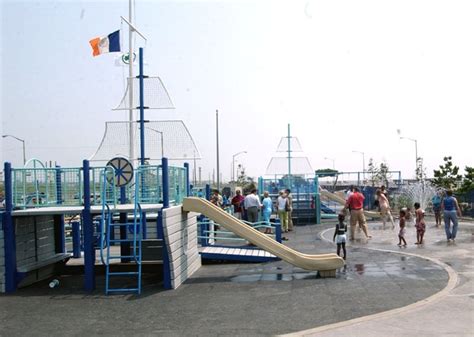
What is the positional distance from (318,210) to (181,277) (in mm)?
16033

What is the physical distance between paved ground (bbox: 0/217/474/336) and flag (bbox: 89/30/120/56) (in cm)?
847

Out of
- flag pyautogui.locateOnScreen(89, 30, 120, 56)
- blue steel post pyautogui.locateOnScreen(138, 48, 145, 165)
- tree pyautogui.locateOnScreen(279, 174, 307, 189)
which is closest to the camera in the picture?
blue steel post pyautogui.locateOnScreen(138, 48, 145, 165)

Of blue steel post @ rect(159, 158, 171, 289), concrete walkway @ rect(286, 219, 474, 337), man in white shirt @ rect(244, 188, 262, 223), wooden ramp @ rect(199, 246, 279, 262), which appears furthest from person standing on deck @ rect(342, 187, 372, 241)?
blue steel post @ rect(159, 158, 171, 289)

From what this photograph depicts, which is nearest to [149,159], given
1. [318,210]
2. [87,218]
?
[87,218]

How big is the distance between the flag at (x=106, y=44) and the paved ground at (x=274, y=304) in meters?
8.47

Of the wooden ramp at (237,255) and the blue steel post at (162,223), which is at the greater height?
the blue steel post at (162,223)

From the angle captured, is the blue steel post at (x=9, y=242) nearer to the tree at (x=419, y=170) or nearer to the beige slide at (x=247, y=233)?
the beige slide at (x=247, y=233)

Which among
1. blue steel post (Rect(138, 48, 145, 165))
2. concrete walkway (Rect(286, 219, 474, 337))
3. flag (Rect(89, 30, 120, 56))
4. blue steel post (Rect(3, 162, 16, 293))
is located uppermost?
flag (Rect(89, 30, 120, 56))

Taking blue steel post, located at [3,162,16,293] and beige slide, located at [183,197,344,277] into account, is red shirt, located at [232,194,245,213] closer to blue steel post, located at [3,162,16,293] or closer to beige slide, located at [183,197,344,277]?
beige slide, located at [183,197,344,277]

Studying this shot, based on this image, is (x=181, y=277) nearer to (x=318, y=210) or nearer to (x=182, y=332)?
(x=182, y=332)

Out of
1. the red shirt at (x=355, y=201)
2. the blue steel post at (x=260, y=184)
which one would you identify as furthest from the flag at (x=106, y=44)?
the blue steel post at (x=260, y=184)

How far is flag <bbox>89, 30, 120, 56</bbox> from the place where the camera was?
19.4 meters

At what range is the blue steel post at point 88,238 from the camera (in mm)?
12312

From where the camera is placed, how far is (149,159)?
1667 cm
